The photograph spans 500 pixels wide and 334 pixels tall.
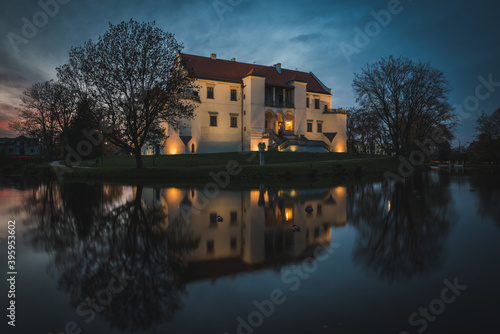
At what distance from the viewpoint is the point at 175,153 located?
46.8 meters

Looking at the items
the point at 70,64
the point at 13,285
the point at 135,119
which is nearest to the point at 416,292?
the point at 13,285

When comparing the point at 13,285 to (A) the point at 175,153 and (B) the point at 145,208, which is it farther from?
(A) the point at 175,153

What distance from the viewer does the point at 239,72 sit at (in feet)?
184

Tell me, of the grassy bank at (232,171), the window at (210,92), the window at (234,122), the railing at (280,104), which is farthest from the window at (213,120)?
the grassy bank at (232,171)

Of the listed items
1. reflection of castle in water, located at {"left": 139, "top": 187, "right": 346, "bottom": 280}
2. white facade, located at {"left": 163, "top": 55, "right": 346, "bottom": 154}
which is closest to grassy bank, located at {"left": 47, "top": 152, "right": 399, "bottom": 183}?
white facade, located at {"left": 163, "top": 55, "right": 346, "bottom": 154}

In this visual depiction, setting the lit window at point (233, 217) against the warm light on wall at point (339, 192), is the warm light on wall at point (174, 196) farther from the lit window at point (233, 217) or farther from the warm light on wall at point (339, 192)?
the warm light on wall at point (339, 192)

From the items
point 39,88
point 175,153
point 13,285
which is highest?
point 39,88

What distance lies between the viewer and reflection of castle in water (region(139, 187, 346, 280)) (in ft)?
17.9

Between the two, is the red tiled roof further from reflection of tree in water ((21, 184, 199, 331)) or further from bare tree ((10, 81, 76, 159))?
reflection of tree in water ((21, 184, 199, 331))

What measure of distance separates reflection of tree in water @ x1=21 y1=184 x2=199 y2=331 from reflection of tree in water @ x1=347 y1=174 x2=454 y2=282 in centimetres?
324

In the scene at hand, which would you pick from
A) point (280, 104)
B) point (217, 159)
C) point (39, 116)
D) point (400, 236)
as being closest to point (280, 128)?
point (280, 104)

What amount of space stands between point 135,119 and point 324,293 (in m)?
25.8

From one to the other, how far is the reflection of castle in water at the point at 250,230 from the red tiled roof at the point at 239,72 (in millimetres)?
41542

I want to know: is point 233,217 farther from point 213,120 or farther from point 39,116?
point 39,116
